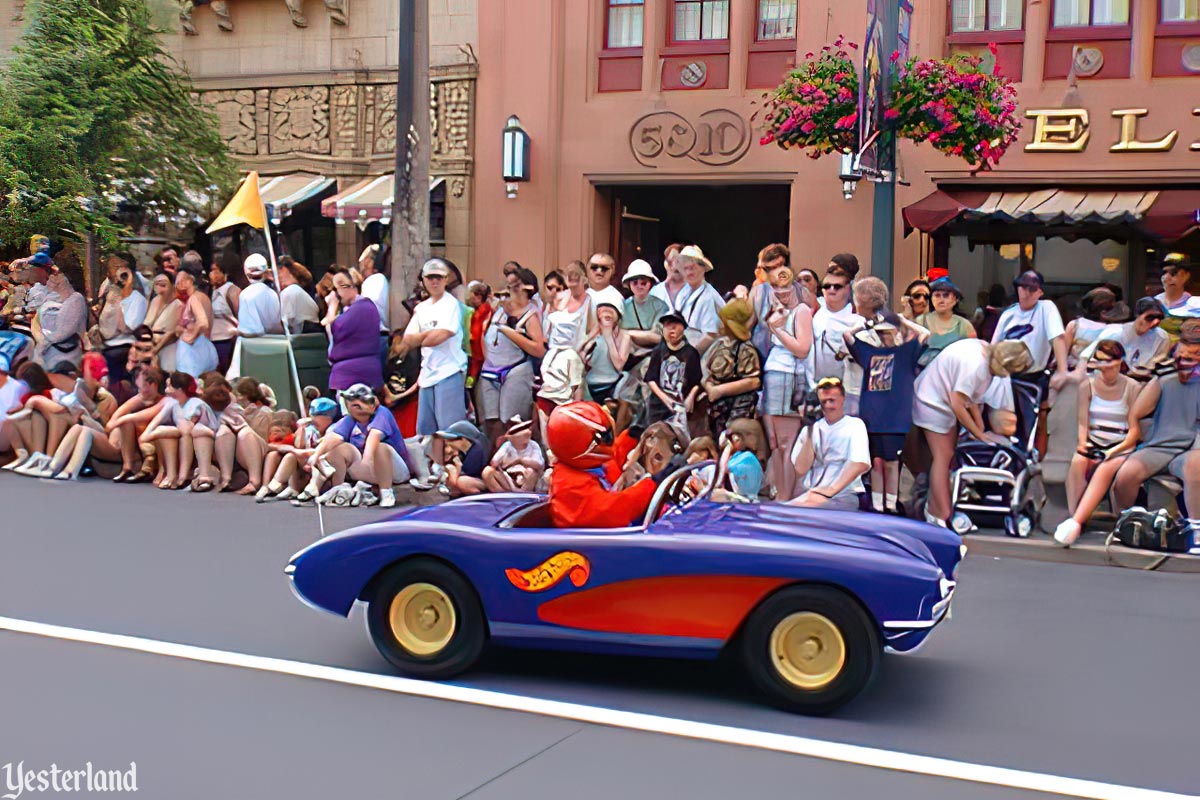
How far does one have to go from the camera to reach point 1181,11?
16234 millimetres

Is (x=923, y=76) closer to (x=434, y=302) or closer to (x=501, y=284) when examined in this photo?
(x=434, y=302)

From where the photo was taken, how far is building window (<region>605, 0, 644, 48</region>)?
62.0 feet

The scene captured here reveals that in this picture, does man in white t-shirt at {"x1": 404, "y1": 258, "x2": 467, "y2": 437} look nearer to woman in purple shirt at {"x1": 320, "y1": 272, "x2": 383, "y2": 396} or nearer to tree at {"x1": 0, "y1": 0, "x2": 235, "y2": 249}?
woman in purple shirt at {"x1": 320, "y1": 272, "x2": 383, "y2": 396}

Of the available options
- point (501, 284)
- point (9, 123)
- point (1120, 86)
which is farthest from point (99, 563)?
point (1120, 86)

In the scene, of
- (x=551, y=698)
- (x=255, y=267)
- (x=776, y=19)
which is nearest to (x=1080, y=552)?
(x=551, y=698)

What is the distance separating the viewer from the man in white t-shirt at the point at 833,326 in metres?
10.4

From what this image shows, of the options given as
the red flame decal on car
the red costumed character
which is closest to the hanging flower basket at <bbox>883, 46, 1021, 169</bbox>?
the red costumed character

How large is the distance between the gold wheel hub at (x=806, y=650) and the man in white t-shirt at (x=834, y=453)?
3761mm

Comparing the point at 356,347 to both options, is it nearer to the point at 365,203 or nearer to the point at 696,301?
the point at 696,301

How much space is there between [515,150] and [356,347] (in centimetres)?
712

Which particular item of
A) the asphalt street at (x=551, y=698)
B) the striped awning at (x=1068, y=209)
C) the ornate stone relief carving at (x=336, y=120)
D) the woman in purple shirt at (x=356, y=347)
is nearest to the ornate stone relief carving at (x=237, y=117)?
the ornate stone relief carving at (x=336, y=120)

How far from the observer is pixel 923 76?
41.3 ft

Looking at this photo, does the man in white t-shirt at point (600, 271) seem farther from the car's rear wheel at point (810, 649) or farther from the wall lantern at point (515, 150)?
the wall lantern at point (515, 150)

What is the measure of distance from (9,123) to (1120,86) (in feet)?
44.1
